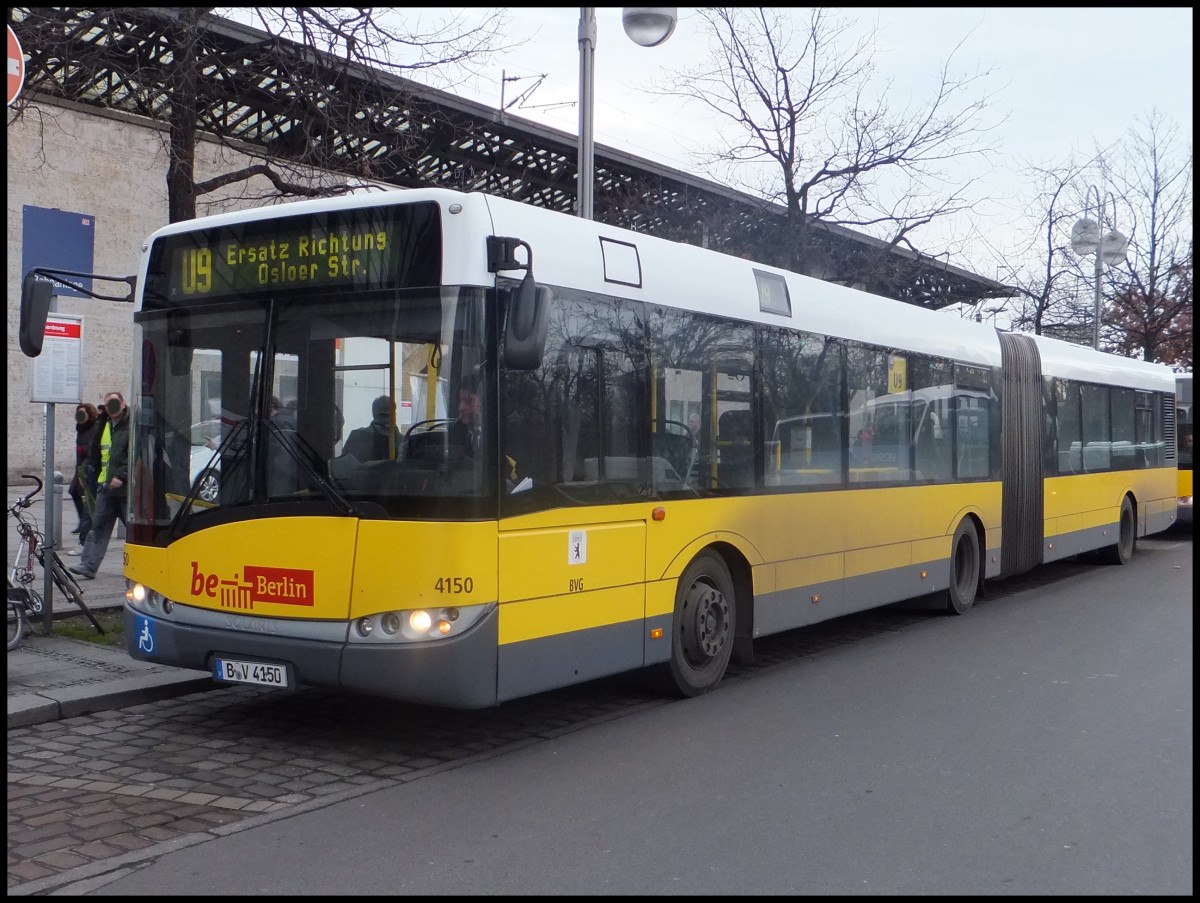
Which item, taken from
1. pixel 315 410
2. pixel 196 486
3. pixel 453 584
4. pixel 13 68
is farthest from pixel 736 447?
pixel 13 68

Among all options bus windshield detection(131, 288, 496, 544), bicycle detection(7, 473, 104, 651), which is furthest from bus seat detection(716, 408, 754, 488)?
bicycle detection(7, 473, 104, 651)

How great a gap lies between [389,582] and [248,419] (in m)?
1.25

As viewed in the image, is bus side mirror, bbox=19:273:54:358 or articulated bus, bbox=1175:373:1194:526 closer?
bus side mirror, bbox=19:273:54:358

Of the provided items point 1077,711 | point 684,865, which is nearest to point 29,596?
point 684,865

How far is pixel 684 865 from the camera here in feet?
15.6

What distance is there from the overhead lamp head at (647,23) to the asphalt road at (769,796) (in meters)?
5.83

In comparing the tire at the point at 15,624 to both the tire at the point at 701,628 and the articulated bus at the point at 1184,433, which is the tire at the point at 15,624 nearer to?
the tire at the point at 701,628

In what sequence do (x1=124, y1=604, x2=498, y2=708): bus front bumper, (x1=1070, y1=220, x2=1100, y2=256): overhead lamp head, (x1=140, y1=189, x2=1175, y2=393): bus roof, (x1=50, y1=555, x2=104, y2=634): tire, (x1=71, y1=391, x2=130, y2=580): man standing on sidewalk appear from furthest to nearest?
(x1=1070, y1=220, x2=1100, y2=256): overhead lamp head → (x1=71, y1=391, x2=130, y2=580): man standing on sidewalk → (x1=50, y1=555, x2=104, y2=634): tire → (x1=140, y1=189, x2=1175, y2=393): bus roof → (x1=124, y1=604, x2=498, y2=708): bus front bumper

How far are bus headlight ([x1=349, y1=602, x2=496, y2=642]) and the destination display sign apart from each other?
1.67 m

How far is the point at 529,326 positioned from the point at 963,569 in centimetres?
A: 781

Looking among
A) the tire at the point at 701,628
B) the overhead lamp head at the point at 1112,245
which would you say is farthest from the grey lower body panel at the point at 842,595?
the overhead lamp head at the point at 1112,245

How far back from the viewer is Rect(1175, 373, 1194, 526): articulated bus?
68.7ft

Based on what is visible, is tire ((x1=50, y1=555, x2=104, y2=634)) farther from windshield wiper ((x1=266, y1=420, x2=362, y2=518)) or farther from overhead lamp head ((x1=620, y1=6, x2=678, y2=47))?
overhead lamp head ((x1=620, y1=6, x2=678, y2=47))

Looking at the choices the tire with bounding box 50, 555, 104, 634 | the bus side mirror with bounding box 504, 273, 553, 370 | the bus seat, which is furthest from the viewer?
the tire with bounding box 50, 555, 104, 634
